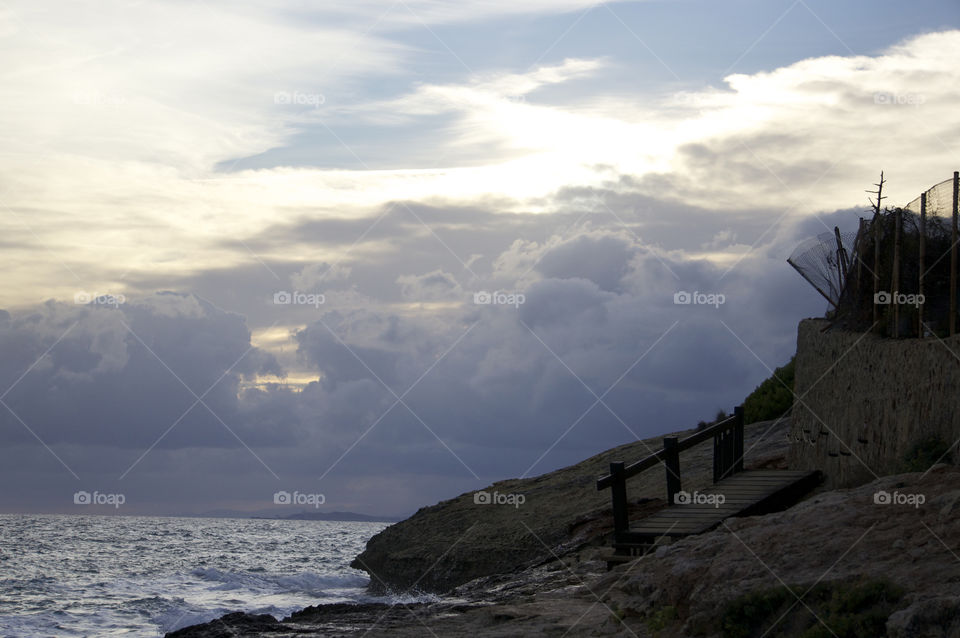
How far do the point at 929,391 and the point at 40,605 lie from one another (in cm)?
2352

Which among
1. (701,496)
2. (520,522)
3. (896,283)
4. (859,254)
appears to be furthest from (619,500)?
(520,522)

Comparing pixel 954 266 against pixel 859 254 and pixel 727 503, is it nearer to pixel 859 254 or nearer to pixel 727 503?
pixel 859 254

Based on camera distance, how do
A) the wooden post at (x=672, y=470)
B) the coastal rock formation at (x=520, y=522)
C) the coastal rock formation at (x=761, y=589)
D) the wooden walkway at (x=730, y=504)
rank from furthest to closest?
the coastal rock formation at (x=520, y=522)
the wooden post at (x=672, y=470)
the wooden walkway at (x=730, y=504)
the coastal rock formation at (x=761, y=589)

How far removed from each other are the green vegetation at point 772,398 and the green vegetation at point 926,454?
43.6ft

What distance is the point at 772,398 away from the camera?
2480 cm

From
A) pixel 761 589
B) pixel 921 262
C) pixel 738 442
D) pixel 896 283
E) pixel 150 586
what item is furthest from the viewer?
pixel 150 586

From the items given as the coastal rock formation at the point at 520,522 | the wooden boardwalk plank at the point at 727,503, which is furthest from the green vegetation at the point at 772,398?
the wooden boardwalk plank at the point at 727,503

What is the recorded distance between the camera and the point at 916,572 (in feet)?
21.5

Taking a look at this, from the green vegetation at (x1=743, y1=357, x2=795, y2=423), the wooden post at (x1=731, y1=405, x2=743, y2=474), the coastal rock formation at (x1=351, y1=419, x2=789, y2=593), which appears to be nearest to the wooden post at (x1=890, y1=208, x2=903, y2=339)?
the wooden post at (x1=731, y1=405, x2=743, y2=474)

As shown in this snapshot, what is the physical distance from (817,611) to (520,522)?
12646 mm

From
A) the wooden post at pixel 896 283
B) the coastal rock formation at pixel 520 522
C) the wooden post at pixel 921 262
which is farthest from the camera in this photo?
the coastal rock formation at pixel 520 522

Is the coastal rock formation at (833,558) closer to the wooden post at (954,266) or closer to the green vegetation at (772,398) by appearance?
the wooden post at (954,266)

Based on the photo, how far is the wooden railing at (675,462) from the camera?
12.2m

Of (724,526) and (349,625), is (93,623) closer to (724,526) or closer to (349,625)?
(349,625)
